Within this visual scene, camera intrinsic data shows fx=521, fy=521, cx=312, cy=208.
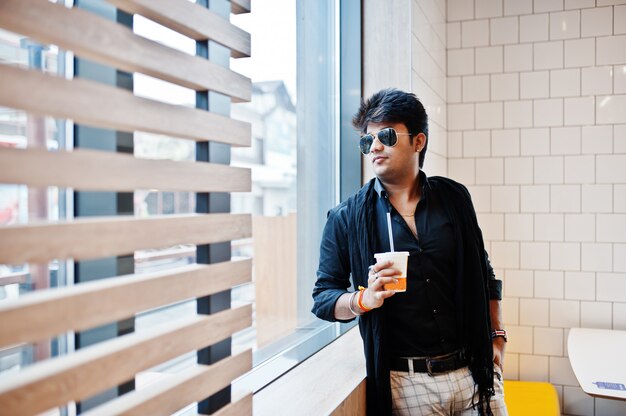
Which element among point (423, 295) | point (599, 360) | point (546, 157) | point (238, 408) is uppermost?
point (546, 157)

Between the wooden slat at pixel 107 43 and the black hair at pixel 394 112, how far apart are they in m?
0.78

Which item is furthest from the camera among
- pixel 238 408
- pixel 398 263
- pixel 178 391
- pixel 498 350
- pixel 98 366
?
pixel 498 350

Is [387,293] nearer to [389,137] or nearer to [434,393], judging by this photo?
[434,393]

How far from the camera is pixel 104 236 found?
2.44 feet

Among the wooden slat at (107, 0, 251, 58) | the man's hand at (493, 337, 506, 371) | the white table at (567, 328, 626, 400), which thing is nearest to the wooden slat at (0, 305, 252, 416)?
the wooden slat at (107, 0, 251, 58)

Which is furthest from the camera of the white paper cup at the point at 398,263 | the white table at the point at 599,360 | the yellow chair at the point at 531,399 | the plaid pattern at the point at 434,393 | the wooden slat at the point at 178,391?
the yellow chair at the point at 531,399

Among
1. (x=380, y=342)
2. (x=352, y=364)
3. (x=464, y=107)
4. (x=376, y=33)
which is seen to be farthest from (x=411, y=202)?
(x=464, y=107)

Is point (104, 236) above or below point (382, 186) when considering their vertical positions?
below

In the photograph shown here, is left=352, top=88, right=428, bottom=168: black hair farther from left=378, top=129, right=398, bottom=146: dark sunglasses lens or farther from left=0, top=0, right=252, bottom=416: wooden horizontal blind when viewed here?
left=0, top=0, right=252, bottom=416: wooden horizontal blind

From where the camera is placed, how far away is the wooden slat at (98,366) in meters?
0.63

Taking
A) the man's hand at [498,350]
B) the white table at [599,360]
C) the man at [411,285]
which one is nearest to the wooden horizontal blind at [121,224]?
the man at [411,285]

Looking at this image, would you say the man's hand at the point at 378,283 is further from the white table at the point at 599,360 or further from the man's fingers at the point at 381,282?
the white table at the point at 599,360

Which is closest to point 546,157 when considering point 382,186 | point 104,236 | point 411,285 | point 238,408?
point 382,186

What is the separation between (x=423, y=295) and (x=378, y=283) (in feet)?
0.84
